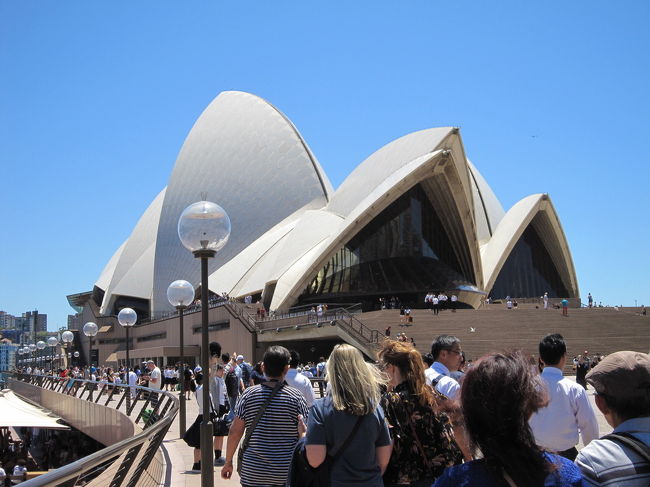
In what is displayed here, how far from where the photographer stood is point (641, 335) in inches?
871

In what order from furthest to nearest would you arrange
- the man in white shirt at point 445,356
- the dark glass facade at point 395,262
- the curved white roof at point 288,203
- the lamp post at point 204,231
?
the dark glass facade at point 395,262 < the curved white roof at point 288,203 < the lamp post at point 204,231 < the man in white shirt at point 445,356

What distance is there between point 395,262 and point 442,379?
3071cm

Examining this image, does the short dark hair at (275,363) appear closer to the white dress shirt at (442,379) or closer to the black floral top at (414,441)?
the white dress shirt at (442,379)

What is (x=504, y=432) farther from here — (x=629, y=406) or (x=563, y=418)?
(x=563, y=418)

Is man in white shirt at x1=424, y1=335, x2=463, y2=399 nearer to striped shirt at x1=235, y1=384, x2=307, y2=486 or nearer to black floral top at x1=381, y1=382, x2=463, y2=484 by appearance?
striped shirt at x1=235, y1=384, x2=307, y2=486

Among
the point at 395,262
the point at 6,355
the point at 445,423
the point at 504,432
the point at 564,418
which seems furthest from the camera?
the point at 6,355

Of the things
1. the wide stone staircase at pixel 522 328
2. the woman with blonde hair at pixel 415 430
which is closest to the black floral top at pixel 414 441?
the woman with blonde hair at pixel 415 430

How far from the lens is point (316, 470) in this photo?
2.84 m

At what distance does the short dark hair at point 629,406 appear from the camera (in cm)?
191

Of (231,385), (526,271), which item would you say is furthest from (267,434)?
(526,271)

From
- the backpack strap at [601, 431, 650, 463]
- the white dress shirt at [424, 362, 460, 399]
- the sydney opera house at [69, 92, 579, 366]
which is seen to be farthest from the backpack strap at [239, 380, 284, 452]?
the sydney opera house at [69, 92, 579, 366]

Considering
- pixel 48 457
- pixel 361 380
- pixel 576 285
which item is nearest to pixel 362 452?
pixel 361 380

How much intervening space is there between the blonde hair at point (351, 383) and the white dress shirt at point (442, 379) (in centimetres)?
77

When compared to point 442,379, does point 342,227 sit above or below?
above
